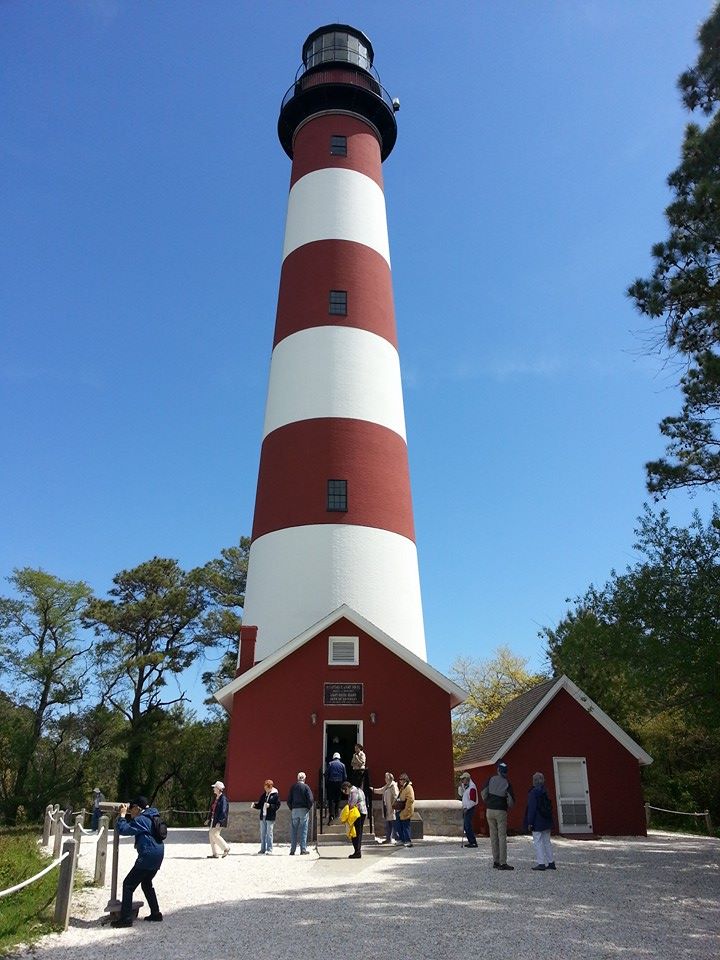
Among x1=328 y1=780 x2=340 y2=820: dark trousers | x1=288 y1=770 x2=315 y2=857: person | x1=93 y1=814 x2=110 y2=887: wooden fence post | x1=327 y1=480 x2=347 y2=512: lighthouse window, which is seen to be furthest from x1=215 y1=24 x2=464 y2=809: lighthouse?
x1=93 y1=814 x2=110 y2=887: wooden fence post

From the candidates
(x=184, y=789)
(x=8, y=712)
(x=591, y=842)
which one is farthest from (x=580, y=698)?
(x=8, y=712)

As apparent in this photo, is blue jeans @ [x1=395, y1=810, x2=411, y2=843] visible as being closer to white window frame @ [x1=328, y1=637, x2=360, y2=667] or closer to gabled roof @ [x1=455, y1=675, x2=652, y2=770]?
white window frame @ [x1=328, y1=637, x2=360, y2=667]

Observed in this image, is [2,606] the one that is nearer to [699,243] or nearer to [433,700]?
[433,700]

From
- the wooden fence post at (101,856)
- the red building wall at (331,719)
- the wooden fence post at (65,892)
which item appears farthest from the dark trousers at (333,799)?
the wooden fence post at (65,892)

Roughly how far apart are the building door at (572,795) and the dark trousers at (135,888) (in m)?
12.1

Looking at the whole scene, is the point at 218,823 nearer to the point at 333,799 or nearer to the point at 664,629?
the point at 333,799

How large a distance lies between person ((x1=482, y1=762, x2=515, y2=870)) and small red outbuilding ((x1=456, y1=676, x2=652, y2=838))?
689 cm

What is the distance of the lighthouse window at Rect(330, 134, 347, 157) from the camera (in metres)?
25.5

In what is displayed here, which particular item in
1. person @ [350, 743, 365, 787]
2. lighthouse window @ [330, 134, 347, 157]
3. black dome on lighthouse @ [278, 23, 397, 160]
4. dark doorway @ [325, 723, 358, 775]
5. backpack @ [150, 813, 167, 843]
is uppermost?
black dome on lighthouse @ [278, 23, 397, 160]

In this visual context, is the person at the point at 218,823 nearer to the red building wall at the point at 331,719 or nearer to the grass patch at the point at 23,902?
the grass patch at the point at 23,902

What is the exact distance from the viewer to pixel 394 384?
22.8 m

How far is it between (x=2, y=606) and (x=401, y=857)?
84.7 ft

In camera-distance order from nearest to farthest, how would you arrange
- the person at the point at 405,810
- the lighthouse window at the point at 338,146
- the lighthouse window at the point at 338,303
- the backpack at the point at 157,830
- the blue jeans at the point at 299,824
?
1. the backpack at the point at 157,830
2. the blue jeans at the point at 299,824
3. the person at the point at 405,810
4. the lighthouse window at the point at 338,303
5. the lighthouse window at the point at 338,146

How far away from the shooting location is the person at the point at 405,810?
1423cm
